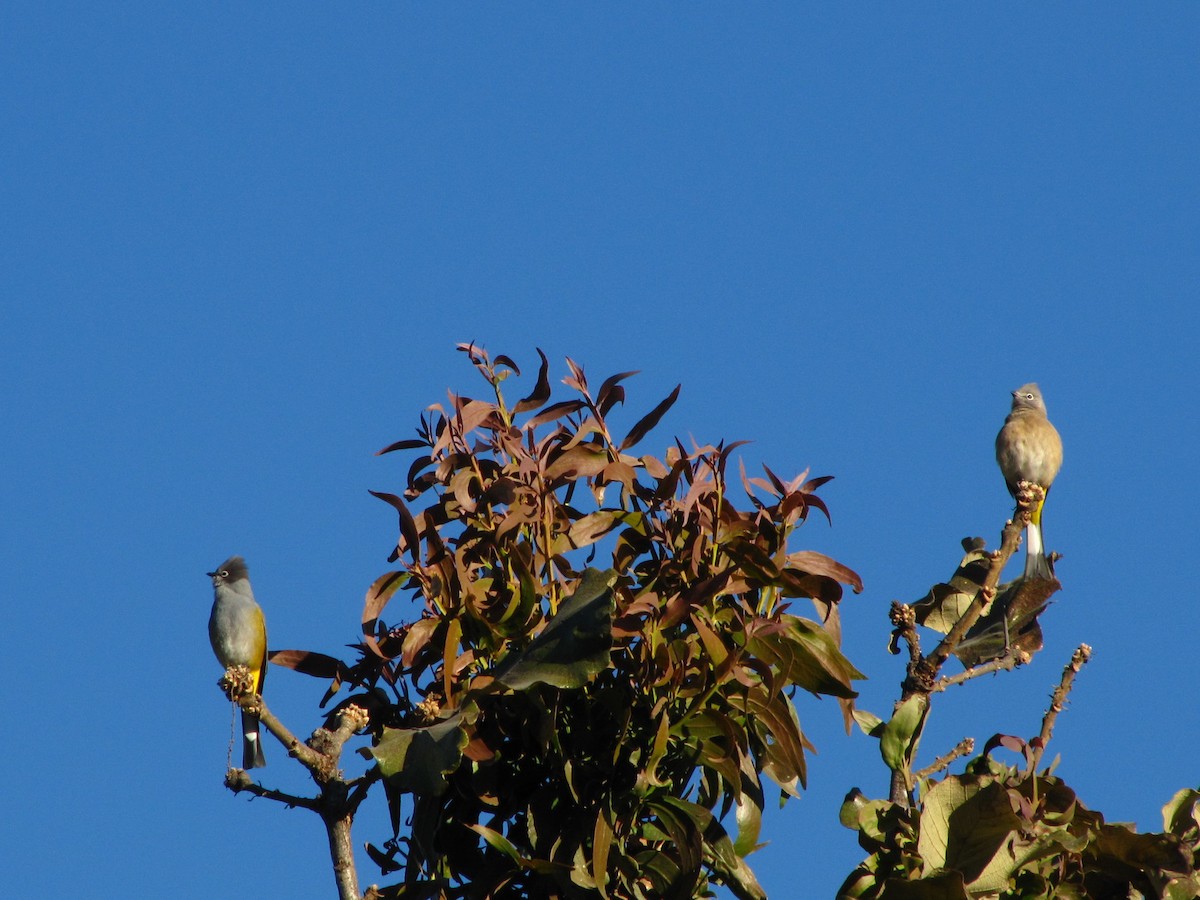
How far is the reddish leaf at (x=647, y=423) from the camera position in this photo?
3.07 meters

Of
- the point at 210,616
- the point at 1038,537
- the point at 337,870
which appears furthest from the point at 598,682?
the point at 210,616

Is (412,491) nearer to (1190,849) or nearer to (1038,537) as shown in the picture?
(1190,849)

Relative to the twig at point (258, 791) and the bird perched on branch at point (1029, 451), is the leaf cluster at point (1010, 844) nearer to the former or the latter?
the twig at point (258, 791)

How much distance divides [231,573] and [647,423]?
17.3 feet

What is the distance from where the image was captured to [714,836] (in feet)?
9.32

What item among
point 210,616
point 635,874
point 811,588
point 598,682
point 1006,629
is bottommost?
point 635,874

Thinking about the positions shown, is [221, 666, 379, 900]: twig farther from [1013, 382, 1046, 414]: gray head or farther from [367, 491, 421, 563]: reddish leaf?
[1013, 382, 1046, 414]: gray head

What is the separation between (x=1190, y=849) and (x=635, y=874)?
1.30 metres

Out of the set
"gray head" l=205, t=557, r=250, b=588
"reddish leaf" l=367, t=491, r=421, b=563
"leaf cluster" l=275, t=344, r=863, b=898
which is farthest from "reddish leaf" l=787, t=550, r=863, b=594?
"gray head" l=205, t=557, r=250, b=588

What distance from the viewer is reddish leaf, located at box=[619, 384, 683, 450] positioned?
10.1ft

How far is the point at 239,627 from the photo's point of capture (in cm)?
730

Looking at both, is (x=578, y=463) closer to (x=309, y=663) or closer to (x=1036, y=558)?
(x=309, y=663)

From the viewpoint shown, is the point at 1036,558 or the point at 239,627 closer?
the point at 1036,558

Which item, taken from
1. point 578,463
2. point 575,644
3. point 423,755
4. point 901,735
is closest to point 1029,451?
point 901,735
